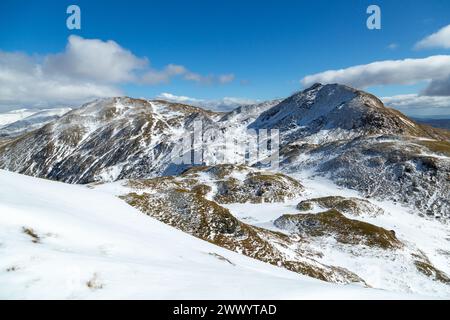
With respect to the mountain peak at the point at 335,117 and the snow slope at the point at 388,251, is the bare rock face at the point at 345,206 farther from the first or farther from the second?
the mountain peak at the point at 335,117

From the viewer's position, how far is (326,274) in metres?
31.7

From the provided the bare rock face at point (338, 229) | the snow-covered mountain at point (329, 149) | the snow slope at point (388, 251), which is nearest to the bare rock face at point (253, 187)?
the snow slope at point (388, 251)

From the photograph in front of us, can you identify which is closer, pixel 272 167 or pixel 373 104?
pixel 272 167

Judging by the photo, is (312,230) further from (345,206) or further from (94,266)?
(94,266)

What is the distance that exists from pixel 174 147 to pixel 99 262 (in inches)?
6096

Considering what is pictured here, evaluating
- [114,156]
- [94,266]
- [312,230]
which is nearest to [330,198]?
[312,230]

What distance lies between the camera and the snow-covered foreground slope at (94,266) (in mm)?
7285

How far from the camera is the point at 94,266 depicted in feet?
27.9

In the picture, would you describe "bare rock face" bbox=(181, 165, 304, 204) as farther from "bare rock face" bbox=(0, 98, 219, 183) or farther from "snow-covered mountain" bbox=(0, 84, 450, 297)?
"bare rock face" bbox=(0, 98, 219, 183)

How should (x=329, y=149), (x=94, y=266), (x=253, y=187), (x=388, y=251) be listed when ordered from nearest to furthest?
(x=94, y=266), (x=388, y=251), (x=253, y=187), (x=329, y=149)

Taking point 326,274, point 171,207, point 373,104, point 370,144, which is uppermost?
point 373,104

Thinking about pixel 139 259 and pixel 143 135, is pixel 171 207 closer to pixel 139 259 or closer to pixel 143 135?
pixel 139 259
